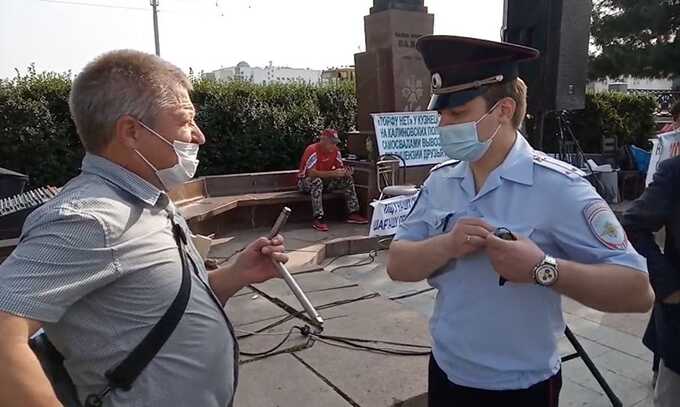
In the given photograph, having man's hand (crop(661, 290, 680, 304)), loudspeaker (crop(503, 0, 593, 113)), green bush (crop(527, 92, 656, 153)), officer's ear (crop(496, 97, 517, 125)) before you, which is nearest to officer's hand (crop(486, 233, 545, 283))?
officer's ear (crop(496, 97, 517, 125))

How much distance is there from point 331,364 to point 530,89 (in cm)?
251

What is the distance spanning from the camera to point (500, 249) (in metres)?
1.30

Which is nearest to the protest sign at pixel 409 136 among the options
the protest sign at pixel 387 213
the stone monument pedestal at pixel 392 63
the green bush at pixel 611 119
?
the stone monument pedestal at pixel 392 63

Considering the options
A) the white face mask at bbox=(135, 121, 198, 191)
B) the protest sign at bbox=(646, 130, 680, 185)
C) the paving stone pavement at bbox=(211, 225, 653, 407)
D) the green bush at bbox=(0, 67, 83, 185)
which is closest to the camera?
the white face mask at bbox=(135, 121, 198, 191)

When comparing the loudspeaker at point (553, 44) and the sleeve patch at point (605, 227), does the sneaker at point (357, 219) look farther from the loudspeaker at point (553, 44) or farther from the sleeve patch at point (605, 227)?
the sleeve patch at point (605, 227)

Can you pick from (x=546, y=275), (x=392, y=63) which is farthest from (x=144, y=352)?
(x=392, y=63)

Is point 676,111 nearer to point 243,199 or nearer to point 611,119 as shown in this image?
point 243,199

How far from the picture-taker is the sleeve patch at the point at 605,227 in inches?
53.4

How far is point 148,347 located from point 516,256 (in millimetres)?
883

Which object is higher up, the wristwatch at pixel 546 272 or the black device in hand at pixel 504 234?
the black device in hand at pixel 504 234

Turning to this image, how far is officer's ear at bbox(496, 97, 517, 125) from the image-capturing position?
156 centimetres

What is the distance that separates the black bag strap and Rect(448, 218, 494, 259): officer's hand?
2.24 ft

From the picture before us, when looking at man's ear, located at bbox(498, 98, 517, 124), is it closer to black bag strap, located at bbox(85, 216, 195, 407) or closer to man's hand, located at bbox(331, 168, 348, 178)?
black bag strap, located at bbox(85, 216, 195, 407)

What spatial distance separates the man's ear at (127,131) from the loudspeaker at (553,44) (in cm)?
320
